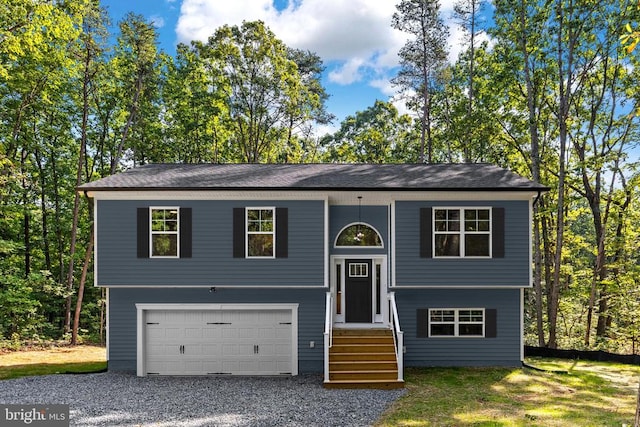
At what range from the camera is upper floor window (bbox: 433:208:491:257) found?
11.8 m

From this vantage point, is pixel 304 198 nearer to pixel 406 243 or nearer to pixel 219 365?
pixel 406 243

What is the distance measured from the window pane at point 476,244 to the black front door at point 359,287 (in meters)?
2.82

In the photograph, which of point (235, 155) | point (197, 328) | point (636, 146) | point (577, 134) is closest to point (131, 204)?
point (197, 328)

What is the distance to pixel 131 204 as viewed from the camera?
38.2ft

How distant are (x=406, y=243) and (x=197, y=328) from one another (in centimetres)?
626

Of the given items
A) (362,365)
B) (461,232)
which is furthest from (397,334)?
(461,232)

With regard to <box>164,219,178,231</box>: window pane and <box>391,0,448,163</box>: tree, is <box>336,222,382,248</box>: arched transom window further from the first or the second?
<box>391,0,448,163</box>: tree

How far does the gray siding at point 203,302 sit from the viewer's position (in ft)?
38.9

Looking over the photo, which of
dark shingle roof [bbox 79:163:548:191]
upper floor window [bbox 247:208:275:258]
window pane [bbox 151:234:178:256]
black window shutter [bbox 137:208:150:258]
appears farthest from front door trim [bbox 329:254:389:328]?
black window shutter [bbox 137:208:150:258]

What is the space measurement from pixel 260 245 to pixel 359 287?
327cm

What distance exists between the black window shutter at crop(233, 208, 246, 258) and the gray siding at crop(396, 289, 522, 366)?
4.68 metres

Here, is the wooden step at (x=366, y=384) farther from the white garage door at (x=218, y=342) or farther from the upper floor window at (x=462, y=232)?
the upper floor window at (x=462, y=232)

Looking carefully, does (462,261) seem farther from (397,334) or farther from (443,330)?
(397,334)

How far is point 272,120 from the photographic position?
23.8 metres
